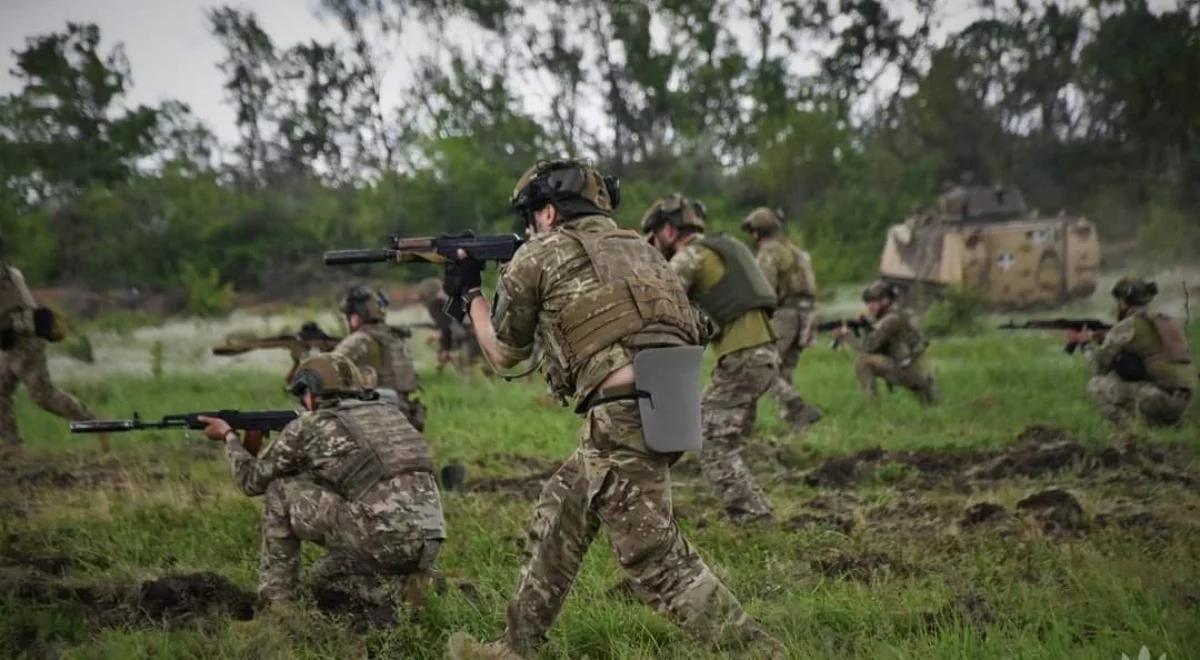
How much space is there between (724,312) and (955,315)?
12.0 m

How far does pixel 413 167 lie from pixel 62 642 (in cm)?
1954

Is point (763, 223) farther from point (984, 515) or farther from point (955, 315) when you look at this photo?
point (955, 315)

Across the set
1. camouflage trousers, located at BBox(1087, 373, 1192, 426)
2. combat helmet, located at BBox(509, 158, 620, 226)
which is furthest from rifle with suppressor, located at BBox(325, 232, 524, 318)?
camouflage trousers, located at BBox(1087, 373, 1192, 426)

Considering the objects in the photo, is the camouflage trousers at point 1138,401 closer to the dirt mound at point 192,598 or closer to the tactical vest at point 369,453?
the tactical vest at point 369,453

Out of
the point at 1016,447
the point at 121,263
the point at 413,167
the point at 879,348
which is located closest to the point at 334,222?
the point at 413,167

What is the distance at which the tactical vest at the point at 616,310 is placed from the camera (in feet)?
12.5

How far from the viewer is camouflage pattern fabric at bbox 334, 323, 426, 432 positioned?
26.3 ft

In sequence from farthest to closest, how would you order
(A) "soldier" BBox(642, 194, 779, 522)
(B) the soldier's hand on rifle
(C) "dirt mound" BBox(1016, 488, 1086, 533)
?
(A) "soldier" BBox(642, 194, 779, 522) → (C) "dirt mound" BBox(1016, 488, 1086, 533) → (B) the soldier's hand on rifle

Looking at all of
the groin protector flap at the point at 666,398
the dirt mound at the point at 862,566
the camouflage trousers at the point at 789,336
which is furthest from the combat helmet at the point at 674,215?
the camouflage trousers at the point at 789,336

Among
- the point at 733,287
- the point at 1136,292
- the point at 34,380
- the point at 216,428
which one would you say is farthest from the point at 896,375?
the point at 34,380

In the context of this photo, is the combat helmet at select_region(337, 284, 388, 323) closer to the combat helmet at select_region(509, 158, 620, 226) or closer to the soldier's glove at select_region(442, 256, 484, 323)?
the soldier's glove at select_region(442, 256, 484, 323)

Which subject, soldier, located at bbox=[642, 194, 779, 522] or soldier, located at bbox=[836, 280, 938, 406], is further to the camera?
soldier, located at bbox=[836, 280, 938, 406]

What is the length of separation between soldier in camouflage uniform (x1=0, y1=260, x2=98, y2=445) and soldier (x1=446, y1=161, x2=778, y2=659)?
671 centimetres

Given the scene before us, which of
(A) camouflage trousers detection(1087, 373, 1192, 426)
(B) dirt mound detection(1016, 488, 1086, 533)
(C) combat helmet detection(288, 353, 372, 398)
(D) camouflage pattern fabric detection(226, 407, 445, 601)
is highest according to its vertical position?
(C) combat helmet detection(288, 353, 372, 398)
